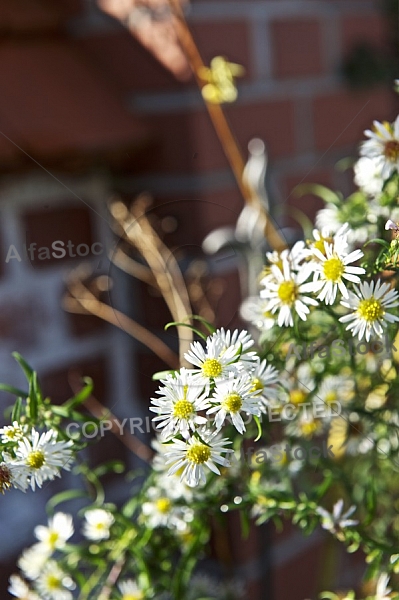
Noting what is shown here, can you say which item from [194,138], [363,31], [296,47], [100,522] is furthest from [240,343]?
[363,31]

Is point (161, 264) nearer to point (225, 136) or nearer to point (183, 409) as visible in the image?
point (225, 136)

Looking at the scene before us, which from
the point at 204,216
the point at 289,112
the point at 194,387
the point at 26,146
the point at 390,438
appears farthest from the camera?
the point at 289,112

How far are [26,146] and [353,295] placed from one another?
508mm

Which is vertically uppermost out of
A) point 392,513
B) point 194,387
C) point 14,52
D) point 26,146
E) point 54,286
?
point 14,52

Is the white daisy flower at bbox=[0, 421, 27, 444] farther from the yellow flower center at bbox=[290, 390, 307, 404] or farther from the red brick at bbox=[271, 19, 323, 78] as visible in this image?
the red brick at bbox=[271, 19, 323, 78]

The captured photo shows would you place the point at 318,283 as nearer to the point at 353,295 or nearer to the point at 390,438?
the point at 353,295

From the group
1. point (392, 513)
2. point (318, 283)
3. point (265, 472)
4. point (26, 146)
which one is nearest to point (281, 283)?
point (318, 283)

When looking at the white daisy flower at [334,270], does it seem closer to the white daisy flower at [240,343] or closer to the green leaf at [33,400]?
the white daisy flower at [240,343]

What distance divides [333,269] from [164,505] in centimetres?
22

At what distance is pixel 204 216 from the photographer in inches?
33.9

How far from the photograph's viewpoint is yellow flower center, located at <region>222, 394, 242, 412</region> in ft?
1.07

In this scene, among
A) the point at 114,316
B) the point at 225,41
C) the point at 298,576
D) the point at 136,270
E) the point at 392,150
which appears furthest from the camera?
the point at 298,576

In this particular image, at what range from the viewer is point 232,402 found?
1.07ft

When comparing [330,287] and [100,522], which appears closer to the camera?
[330,287]
